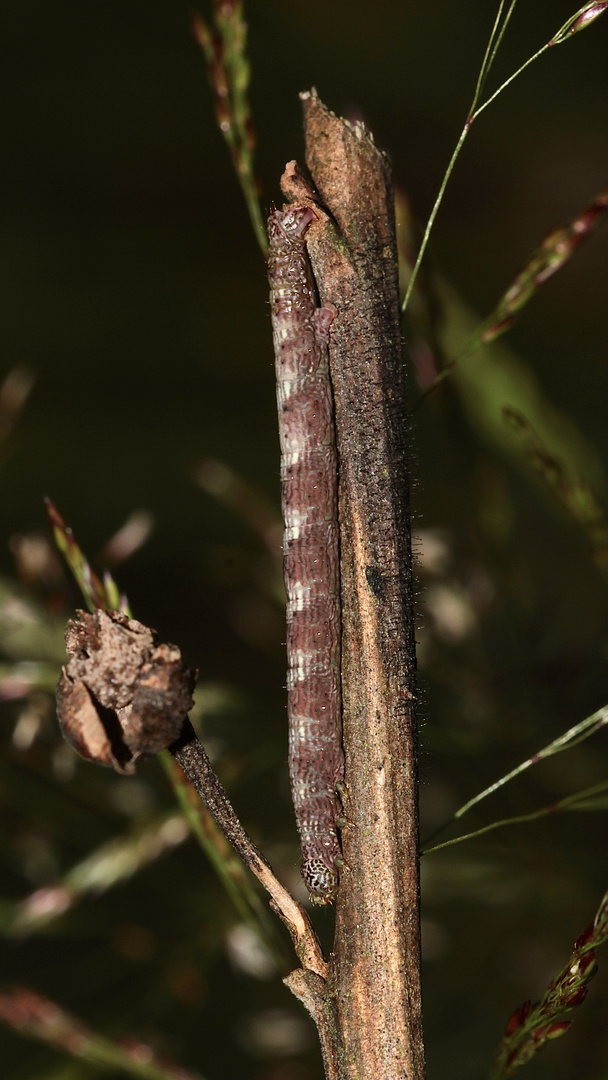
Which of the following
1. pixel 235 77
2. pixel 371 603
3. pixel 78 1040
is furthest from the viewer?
pixel 78 1040

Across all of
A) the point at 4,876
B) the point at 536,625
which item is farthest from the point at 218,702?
the point at 4,876

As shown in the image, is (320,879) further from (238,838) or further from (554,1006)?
(554,1006)

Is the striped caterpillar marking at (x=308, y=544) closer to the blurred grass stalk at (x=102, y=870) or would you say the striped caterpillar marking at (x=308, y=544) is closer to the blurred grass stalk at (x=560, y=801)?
the blurred grass stalk at (x=560, y=801)

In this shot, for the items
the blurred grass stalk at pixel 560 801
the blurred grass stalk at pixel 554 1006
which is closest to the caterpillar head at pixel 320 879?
the blurred grass stalk at pixel 560 801

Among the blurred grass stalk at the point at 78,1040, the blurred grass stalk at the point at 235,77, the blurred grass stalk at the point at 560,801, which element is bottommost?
the blurred grass stalk at the point at 78,1040

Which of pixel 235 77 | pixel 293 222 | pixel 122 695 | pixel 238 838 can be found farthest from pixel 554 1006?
pixel 235 77
